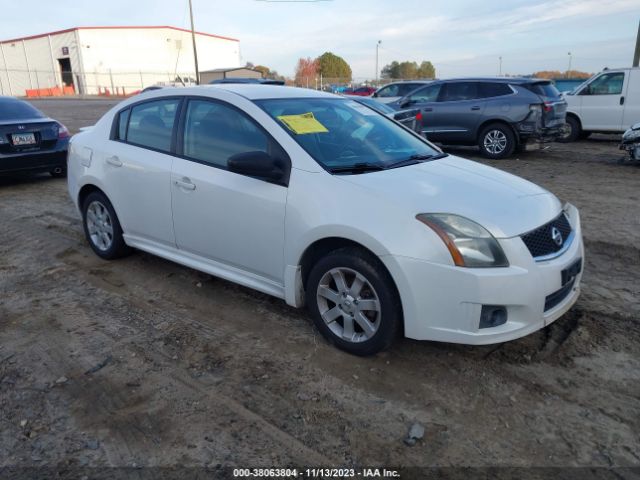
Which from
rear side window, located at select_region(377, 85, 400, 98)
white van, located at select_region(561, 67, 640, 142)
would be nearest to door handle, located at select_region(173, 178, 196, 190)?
white van, located at select_region(561, 67, 640, 142)

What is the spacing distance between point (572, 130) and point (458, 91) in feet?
14.1

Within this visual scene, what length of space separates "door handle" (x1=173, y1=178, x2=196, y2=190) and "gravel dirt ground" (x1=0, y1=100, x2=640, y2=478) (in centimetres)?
94

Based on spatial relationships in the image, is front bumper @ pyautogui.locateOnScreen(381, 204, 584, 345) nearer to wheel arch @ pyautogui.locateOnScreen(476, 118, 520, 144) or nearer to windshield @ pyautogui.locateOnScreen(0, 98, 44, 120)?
windshield @ pyautogui.locateOnScreen(0, 98, 44, 120)

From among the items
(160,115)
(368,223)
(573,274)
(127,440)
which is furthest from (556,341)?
(160,115)

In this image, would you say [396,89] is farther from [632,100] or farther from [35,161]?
[35,161]

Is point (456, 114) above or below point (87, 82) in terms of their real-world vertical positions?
below

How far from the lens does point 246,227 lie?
3625 mm

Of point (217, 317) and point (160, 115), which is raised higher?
point (160, 115)

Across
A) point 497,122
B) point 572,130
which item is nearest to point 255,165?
point 497,122

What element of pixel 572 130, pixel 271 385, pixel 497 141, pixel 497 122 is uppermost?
pixel 497 122

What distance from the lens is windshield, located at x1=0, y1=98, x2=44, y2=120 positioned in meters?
8.35

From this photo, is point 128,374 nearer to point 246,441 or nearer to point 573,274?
point 246,441

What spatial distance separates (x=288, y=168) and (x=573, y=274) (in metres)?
1.97

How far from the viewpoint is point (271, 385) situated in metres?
3.04
